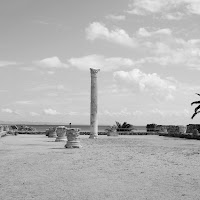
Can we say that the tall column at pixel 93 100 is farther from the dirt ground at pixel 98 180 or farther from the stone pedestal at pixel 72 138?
the dirt ground at pixel 98 180

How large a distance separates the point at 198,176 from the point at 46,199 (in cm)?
427

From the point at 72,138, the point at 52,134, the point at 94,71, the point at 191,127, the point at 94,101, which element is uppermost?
the point at 94,71

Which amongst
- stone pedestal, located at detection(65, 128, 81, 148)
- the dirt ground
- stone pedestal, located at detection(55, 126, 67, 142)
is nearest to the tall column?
stone pedestal, located at detection(55, 126, 67, 142)

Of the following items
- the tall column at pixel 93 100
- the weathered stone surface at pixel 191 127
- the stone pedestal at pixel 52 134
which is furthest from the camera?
the weathered stone surface at pixel 191 127

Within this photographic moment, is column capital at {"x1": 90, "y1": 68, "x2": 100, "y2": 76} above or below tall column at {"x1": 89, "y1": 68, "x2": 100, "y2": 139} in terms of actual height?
above

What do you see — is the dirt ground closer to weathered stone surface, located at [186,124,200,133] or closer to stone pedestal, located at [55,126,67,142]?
stone pedestal, located at [55,126,67,142]

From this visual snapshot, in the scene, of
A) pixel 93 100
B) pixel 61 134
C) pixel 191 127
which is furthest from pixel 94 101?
pixel 191 127

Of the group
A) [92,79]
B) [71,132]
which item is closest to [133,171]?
[71,132]

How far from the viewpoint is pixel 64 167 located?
10.6 meters

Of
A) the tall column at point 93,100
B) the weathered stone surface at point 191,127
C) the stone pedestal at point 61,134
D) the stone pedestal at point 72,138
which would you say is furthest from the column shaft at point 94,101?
the weathered stone surface at point 191,127

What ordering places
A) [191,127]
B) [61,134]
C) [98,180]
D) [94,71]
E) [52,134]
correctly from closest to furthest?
[98,180] < [61,134] < [94,71] < [52,134] < [191,127]

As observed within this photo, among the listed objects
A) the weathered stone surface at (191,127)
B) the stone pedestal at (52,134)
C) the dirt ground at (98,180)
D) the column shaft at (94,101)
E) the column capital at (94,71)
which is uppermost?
the column capital at (94,71)

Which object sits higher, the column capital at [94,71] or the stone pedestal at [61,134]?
the column capital at [94,71]

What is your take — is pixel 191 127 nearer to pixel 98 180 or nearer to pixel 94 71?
pixel 94 71
